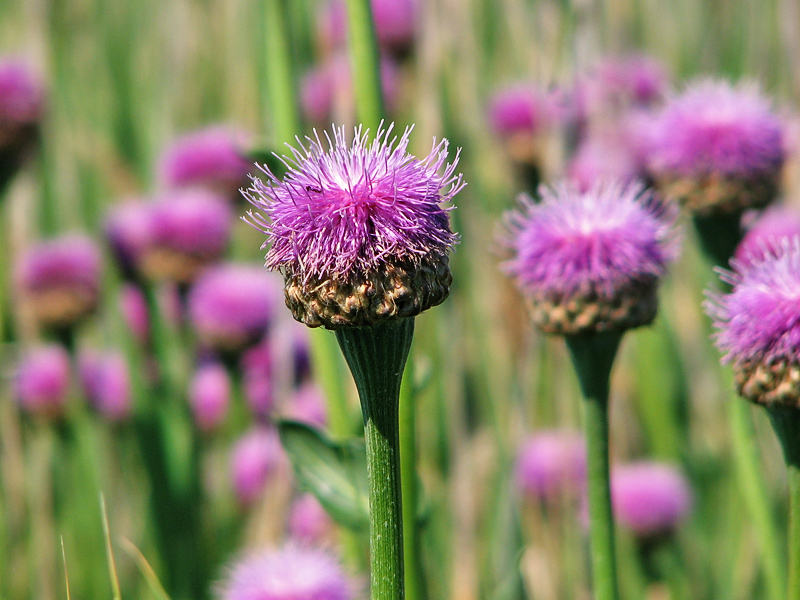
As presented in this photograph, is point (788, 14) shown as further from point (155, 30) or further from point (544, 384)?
point (155, 30)

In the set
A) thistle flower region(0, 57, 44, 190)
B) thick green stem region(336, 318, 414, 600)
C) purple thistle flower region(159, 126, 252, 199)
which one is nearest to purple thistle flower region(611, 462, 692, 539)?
thick green stem region(336, 318, 414, 600)

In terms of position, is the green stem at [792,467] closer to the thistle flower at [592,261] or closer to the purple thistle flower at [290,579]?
the thistle flower at [592,261]

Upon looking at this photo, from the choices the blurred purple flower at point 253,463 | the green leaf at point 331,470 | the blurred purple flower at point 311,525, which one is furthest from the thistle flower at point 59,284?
the green leaf at point 331,470

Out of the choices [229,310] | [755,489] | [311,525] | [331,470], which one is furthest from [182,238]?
[755,489]

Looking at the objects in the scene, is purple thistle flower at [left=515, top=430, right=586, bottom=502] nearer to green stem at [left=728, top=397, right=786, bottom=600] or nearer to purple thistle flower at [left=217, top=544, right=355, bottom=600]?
green stem at [left=728, top=397, right=786, bottom=600]

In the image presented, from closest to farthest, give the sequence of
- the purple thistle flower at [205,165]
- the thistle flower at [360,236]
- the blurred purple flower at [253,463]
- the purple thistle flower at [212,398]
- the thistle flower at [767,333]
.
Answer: the thistle flower at [360,236] < the thistle flower at [767,333] < the blurred purple flower at [253,463] < the purple thistle flower at [212,398] < the purple thistle flower at [205,165]

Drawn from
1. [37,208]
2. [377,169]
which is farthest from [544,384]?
[37,208]
